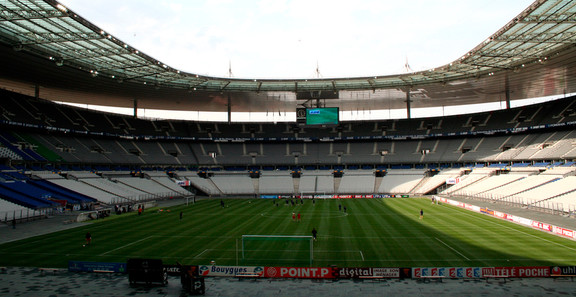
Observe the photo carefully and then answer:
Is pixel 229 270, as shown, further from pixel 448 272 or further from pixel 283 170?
pixel 283 170

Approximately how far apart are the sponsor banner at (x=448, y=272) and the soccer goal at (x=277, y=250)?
6160 millimetres

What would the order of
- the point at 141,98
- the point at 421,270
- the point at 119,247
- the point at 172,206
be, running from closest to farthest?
1. the point at 421,270
2. the point at 119,247
3. the point at 172,206
4. the point at 141,98

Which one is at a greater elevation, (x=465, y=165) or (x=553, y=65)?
(x=553, y=65)

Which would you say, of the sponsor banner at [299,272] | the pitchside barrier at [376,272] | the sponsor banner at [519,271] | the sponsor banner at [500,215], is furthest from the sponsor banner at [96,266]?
the sponsor banner at [500,215]

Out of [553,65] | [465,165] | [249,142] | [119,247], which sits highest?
[553,65]

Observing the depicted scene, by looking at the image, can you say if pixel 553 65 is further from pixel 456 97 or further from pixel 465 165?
pixel 465 165

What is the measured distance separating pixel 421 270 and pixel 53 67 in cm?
4862

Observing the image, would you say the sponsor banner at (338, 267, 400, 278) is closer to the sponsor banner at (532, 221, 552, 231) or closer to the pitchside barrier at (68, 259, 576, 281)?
the pitchside barrier at (68, 259, 576, 281)

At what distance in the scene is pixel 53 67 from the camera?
44.0 meters

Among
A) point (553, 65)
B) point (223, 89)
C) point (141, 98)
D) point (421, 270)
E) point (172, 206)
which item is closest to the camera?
point (421, 270)

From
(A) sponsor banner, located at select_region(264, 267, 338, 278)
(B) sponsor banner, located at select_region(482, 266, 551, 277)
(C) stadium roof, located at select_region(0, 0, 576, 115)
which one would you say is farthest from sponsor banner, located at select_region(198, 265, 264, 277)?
(C) stadium roof, located at select_region(0, 0, 576, 115)

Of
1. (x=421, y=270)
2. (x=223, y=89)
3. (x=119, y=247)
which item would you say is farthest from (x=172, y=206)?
(x=421, y=270)

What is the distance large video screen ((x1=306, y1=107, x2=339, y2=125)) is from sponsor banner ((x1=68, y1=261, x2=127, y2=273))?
4175cm

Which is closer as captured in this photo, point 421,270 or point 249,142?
point 421,270
